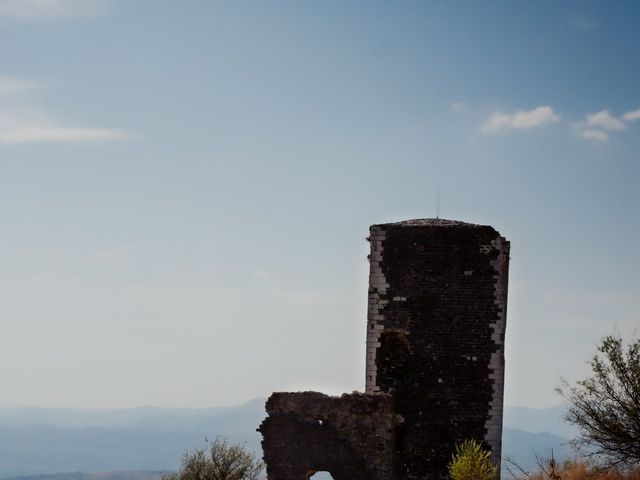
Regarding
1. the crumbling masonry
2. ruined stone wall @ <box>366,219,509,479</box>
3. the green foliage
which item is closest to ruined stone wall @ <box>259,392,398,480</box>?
the crumbling masonry

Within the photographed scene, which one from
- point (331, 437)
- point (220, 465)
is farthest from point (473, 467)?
point (220, 465)

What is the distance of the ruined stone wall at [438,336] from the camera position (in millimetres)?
22312

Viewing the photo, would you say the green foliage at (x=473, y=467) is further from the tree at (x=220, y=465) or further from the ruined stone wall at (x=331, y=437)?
the tree at (x=220, y=465)

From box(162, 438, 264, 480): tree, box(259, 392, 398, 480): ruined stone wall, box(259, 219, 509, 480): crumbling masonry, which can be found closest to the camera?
box(259, 392, 398, 480): ruined stone wall

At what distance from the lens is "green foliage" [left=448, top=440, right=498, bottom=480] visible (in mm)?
19828

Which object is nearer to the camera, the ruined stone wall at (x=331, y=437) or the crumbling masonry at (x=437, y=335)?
the ruined stone wall at (x=331, y=437)

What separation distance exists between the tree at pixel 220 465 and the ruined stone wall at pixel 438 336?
14.8 meters

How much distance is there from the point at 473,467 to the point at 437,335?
3.72 meters

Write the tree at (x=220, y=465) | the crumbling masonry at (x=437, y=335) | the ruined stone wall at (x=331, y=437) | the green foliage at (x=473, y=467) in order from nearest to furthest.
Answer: the green foliage at (x=473, y=467) < the ruined stone wall at (x=331, y=437) < the crumbling masonry at (x=437, y=335) < the tree at (x=220, y=465)

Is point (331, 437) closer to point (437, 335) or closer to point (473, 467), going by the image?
point (473, 467)

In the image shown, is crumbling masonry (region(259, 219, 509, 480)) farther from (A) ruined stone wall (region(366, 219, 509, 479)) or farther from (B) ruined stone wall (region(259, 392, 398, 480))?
(B) ruined stone wall (region(259, 392, 398, 480))

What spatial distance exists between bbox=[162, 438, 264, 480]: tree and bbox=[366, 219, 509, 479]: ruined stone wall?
1482 cm


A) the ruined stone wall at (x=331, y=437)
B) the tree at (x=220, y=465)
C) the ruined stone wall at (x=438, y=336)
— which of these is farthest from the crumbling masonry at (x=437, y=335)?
the tree at (x=220, y=465)

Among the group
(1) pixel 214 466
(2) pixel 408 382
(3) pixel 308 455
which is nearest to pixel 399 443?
(2) pixel 408 382
